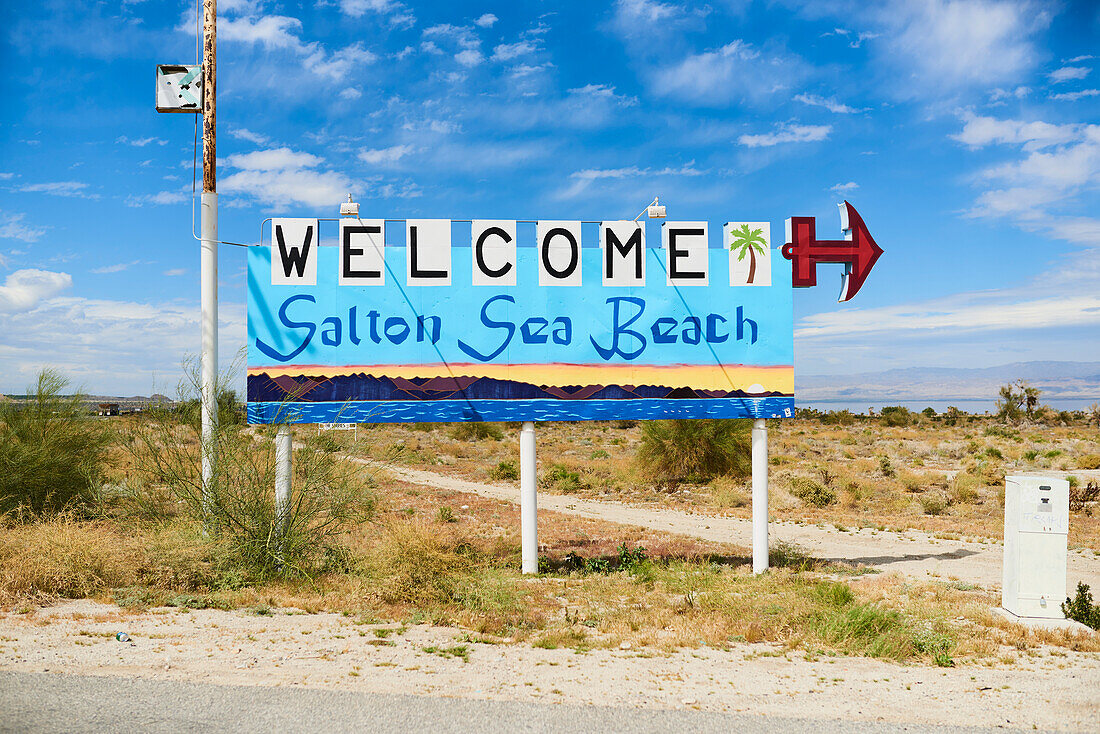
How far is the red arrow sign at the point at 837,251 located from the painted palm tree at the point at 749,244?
0.48 m

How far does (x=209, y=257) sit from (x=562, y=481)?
17.4 meters

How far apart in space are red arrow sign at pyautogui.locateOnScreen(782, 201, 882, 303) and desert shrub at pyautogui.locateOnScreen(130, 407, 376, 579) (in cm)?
831

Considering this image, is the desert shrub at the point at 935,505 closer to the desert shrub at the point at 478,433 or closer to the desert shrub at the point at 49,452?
the desert shrub at the point at 49,452

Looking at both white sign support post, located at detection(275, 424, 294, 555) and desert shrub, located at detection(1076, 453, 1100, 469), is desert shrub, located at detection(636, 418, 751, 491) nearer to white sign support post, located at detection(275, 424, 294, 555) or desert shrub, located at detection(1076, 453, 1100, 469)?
desert shrub, located at detection(1076, 453, 1100, 469)

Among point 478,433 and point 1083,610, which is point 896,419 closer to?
point 478,433

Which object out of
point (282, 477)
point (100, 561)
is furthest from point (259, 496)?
point (100, 561)

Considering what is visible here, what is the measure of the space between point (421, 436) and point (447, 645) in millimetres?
39655

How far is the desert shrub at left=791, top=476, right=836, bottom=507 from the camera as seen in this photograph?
2227cm

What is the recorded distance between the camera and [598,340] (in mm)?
11758

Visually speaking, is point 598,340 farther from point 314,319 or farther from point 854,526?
point 854,526

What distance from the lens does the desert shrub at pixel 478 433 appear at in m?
46.2

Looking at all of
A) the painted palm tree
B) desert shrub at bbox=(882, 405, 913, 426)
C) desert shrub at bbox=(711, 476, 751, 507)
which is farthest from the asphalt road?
desert shrub at bbox=(882, 405, 913, 426)

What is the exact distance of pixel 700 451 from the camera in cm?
2662

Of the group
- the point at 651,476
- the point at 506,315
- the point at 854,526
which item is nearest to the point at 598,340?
the point at 506,315
